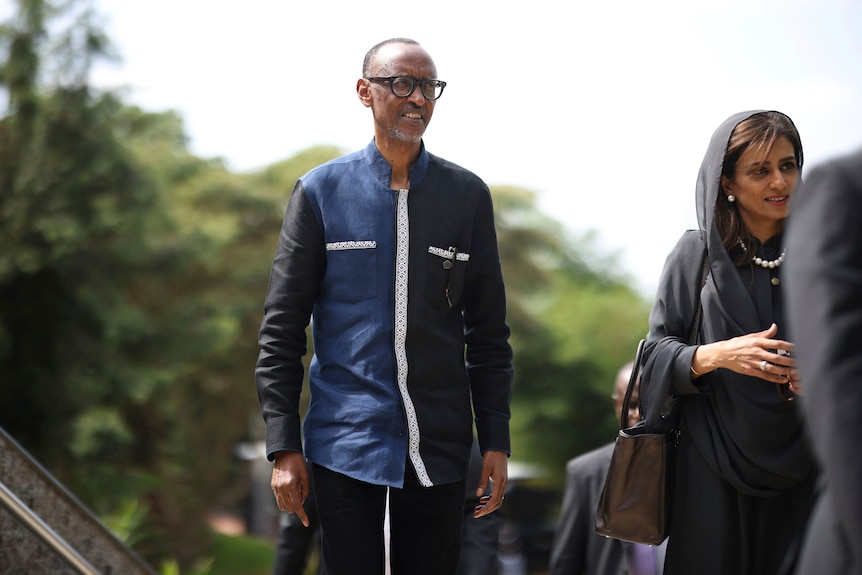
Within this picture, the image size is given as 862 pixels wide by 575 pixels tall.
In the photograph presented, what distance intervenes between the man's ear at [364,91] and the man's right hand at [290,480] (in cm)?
123

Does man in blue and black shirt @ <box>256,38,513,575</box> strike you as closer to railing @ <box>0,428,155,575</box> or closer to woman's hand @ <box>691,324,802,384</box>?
woman's hand @ <box>691,324,802,384</box>

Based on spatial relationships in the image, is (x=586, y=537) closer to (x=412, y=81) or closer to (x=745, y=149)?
(x=745, y=149)

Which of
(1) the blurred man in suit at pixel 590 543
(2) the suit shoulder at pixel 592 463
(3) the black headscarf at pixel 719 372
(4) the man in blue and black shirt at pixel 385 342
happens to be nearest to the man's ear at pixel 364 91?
(4) the man in blue and black shirt at pixel 385 342

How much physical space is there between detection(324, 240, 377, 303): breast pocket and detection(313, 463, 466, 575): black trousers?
583 millimetres

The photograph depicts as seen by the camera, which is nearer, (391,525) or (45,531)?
(391,525)

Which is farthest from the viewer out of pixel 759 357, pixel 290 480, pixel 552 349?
pixel 552 349

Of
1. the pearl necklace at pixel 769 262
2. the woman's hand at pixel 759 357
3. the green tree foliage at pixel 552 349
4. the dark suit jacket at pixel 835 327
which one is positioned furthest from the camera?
the green tree foliage at pixel 552 349

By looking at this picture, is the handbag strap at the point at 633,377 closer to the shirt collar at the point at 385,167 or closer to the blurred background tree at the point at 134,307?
the shirt collar at the point at 385,167

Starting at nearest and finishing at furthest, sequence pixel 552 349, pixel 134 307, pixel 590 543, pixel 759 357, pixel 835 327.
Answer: pixel 835 327 < pixel 759 357 < pixel 590 543 < pixel 134 307 < pixel 552 349

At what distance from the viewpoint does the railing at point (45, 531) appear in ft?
13.0

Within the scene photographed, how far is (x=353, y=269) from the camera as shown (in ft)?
12.4

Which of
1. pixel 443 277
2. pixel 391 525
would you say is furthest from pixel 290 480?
pixel 443 277

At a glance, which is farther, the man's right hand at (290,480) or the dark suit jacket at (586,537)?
the dark suit jacket at (586,537)

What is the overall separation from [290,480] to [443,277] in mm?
838
